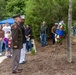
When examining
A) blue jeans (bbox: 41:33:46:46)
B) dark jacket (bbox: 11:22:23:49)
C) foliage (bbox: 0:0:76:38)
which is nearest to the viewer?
dark jacket (bbox: 11:22:23:49)

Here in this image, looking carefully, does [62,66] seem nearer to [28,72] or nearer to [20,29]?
[28,72]

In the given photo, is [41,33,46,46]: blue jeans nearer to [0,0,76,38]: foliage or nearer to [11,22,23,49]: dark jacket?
[0,0,76,38]: foliage

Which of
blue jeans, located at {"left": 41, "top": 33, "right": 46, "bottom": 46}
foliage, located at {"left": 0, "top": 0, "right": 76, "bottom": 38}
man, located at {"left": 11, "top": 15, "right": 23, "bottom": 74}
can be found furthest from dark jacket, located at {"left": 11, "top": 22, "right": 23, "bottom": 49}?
blue jeans, located at {"left": 41, "top": 33, "right": 46, "bottom": 46}

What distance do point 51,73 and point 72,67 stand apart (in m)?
1.00

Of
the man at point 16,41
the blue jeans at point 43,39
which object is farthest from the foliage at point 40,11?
the man at point 16,41

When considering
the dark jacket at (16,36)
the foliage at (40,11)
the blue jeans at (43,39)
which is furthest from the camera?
the blue jeans at (43,39)

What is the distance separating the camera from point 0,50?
15023 millimetres

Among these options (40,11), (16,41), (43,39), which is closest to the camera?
(16,41)

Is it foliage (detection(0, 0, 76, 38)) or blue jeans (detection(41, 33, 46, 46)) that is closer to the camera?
foliage (detection(0, 0, 76, 38))

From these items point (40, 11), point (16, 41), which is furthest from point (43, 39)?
point (16, 41)

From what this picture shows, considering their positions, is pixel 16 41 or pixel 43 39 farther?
pixel 43 39

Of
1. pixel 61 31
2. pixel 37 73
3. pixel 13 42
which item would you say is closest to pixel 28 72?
pixel 37 73

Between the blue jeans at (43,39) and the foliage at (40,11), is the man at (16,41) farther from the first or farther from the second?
the blue jeans at (43,39)

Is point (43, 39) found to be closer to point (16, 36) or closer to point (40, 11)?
point (40, 11)
